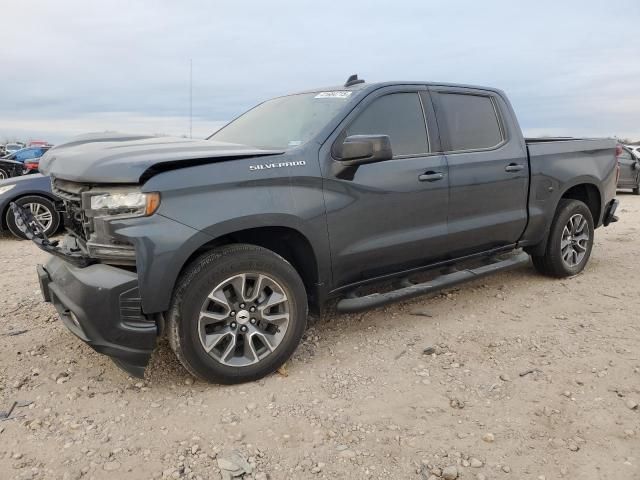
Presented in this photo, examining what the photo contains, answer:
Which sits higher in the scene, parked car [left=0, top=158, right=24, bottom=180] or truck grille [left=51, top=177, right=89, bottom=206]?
parked car [left=0, top=158, right=24, bottom=180]

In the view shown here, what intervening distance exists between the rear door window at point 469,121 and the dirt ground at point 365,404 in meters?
1.42

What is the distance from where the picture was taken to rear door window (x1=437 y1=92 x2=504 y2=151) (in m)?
4.18

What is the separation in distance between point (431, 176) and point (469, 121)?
850 millimetres

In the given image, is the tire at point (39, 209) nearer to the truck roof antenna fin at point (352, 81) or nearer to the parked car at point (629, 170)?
the truck roof antenna fin at point (352, 81)

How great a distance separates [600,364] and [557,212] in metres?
2.05

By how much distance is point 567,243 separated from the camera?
16.9 ft

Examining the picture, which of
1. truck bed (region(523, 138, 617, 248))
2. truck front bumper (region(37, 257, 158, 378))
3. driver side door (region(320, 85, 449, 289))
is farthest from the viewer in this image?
truck bed (region(523, 138, 617, 248))

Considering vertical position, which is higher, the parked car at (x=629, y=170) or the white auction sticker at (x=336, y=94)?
the white auction sticker at (x=336, y=94)

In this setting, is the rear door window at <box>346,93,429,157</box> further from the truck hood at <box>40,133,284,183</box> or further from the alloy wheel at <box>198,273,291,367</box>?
the alloy wheel at <box>198,273,291,367</box>

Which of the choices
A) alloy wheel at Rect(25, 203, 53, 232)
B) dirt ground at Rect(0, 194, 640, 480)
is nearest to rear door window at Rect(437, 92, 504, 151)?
dirt ground at Rect(0, 194, 640, 480)

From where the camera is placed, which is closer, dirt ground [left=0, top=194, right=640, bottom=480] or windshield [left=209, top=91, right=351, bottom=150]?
dirt ground [left=0, top=194, right=640, bottom=480]

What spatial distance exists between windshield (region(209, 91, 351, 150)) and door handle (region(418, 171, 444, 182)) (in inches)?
30.7

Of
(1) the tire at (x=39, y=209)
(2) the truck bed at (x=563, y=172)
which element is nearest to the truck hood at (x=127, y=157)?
(2) the truck bed at (x=563, y=172)

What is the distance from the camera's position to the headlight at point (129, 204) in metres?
2.76
